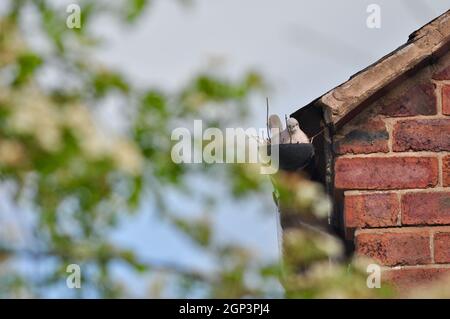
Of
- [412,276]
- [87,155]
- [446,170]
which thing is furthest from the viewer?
[446,170]

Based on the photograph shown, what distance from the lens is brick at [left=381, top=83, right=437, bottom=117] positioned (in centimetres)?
447

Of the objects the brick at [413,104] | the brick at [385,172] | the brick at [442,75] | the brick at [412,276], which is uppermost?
the brick at [442,75]

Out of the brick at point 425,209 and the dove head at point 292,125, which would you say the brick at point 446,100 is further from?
the dove head at point 292,125

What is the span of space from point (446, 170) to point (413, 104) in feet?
0.86

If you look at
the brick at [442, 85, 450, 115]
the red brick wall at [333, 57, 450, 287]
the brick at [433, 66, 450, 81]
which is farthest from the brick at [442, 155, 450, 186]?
the brick at [433, 66, 450, 81]

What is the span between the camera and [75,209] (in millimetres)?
2973

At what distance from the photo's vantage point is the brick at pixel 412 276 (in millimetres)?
4262

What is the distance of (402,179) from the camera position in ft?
14.4

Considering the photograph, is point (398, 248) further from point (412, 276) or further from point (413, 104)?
point (413, 104)

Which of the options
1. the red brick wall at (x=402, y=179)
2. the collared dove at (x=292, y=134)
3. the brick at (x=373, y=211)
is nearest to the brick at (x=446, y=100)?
→ the red brick wall at (x=402, y=179)

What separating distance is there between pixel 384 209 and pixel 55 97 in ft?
5.94

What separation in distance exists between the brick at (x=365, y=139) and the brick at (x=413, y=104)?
62 mm

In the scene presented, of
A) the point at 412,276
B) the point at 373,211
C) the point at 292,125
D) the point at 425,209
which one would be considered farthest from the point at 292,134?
the point at 412,276

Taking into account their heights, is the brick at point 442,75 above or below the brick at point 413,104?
above
